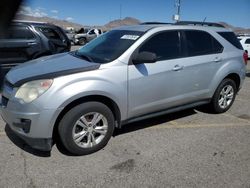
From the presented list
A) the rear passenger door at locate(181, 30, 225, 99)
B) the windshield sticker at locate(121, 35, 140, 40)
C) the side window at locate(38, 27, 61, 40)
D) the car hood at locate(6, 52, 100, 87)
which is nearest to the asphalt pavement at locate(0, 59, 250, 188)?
the rear passenger door at locate(181, 30, 225, 99)

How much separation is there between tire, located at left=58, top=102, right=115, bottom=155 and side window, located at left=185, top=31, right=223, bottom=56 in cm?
192

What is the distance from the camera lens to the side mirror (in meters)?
4.17

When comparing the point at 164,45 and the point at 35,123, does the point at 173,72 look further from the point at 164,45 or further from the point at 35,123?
the point at 35,123

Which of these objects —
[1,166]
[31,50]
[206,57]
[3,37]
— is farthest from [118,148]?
[31,50]

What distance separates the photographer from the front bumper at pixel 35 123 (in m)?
3.52

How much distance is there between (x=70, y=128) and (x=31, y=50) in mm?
4911

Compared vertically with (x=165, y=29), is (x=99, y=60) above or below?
below

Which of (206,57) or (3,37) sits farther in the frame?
(206,57)

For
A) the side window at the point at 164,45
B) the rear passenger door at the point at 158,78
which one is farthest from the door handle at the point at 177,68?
the side window at the point at 164,45

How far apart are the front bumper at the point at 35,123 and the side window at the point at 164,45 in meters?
1.68

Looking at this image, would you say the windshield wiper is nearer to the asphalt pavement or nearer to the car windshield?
the car windshield

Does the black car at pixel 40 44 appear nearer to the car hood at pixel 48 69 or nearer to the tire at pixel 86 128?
the car hood at pixel 48 69

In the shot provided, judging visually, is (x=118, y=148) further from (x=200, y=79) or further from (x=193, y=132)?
(x=200, y=79)

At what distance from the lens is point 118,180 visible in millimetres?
3322
